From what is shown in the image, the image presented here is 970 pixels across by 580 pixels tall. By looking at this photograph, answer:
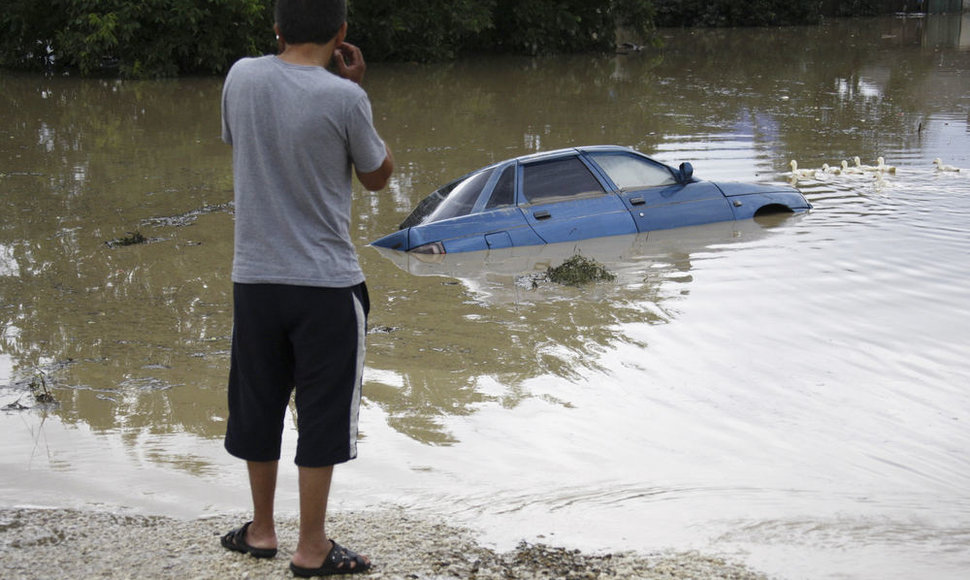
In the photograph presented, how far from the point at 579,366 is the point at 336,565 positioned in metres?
4.03

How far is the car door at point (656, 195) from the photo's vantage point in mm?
11562

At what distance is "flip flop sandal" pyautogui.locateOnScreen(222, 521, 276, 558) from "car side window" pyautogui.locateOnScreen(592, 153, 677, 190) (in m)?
8.17

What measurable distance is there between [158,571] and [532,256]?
7.54 metres

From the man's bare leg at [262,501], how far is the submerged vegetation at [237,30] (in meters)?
24.3

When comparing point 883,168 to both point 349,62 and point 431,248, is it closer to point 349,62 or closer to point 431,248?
point 431,248

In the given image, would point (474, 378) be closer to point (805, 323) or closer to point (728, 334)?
point (728, 334)

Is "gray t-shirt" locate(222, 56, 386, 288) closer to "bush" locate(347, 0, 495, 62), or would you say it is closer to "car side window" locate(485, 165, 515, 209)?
"car side window" locate(485, 165, 515, 209)

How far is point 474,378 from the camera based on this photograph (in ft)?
23.6

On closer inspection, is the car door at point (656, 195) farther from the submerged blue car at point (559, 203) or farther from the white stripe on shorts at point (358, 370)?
the white stripe on shorts at point (358, 370)

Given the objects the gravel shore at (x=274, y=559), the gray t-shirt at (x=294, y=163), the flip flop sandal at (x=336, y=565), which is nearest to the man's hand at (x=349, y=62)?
the gray t-shirt at (x=294, y=163)

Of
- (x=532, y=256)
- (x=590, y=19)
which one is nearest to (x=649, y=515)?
(x=532, y=256)

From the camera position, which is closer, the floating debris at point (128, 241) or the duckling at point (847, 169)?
the floating debris at point (128, 241)

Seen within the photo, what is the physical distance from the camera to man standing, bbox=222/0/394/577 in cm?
343

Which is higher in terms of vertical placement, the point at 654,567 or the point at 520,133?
the point at 520,133
